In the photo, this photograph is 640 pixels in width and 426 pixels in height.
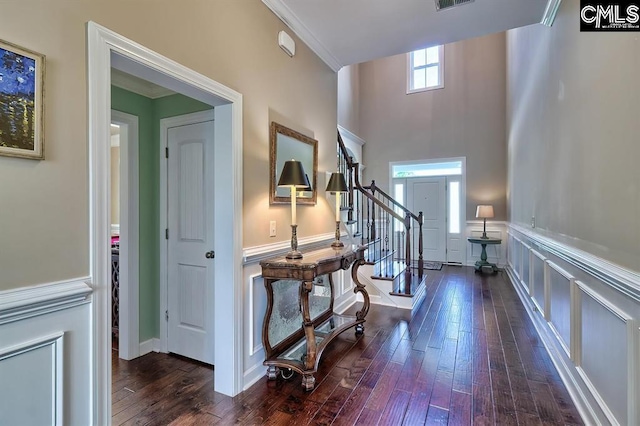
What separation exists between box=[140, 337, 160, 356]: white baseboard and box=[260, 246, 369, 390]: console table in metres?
1.16

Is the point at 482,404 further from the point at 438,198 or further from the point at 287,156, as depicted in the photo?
the point at 438,198

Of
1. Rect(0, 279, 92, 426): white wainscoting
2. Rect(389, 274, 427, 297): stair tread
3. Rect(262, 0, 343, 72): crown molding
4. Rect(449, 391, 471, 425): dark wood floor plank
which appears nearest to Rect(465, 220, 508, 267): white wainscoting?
Rect(389, 274, 427, 297): stair tread

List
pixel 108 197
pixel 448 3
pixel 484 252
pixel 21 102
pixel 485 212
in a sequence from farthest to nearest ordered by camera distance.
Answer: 1. pixel 484 252
2. pixel 485 212
3. pixel 448 3
4. pixel 108 197
5. pixel 21 102

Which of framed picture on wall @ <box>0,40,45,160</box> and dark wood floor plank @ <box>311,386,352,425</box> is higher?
framed picture on wall @ <box>0,40,45,160</box>

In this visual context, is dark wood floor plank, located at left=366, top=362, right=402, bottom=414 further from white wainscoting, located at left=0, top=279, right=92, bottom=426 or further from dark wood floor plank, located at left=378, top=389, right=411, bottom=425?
white wainscoting, located at left=0, top=279, right=92, bottom=426

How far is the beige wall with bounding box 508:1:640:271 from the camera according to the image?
1.38m

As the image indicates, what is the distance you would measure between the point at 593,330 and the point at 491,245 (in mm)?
5226

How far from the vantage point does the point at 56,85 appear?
1.16 metres

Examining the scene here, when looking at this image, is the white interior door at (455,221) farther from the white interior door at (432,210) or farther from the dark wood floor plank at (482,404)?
the dark wood floor plank at (482,404)

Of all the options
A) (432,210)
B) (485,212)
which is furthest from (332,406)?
(432,210)

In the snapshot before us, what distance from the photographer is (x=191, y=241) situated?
2625mm

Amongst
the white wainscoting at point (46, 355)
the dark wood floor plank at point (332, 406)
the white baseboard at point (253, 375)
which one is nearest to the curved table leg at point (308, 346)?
the dark wood floor plank at point (332, 406)

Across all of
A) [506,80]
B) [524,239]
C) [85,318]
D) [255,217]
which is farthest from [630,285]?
[506,80]

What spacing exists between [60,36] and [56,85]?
0.19 meters
